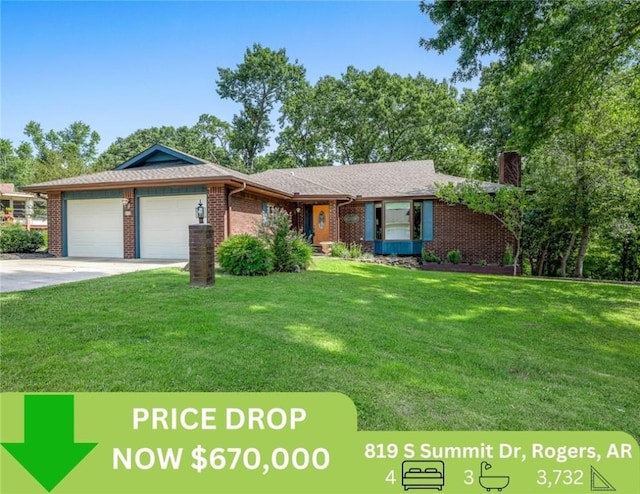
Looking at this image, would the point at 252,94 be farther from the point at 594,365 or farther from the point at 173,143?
the point at 594,365

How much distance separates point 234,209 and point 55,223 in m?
6.76

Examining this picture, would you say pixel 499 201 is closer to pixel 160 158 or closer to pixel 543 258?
pixel 543 258

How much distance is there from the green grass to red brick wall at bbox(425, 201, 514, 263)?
6.98 m

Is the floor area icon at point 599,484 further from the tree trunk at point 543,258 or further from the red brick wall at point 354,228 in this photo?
the tree trunk at point 543,258

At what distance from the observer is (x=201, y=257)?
6.51 meters

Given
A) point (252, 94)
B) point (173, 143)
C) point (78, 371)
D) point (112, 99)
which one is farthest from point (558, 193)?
point (173, 143)

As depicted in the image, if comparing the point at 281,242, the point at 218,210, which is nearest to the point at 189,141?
the point at 218,210

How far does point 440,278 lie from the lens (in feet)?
31.8

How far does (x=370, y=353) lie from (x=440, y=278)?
657 centimetres

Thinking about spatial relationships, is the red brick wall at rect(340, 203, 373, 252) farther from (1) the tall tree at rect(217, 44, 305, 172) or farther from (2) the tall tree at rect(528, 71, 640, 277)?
(1) the tall tree at rect(217, 44, 305, 172)

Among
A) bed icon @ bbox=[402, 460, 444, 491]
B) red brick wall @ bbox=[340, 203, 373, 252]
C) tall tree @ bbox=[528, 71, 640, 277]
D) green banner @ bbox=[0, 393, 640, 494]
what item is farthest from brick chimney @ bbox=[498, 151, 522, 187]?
bed icon @ bbox=[402, 460, 444, 491]

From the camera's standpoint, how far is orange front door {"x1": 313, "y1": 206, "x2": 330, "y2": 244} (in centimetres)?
1596

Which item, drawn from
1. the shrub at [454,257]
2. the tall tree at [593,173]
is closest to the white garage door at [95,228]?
the shrub at [454,257]

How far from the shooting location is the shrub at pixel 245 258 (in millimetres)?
7910
